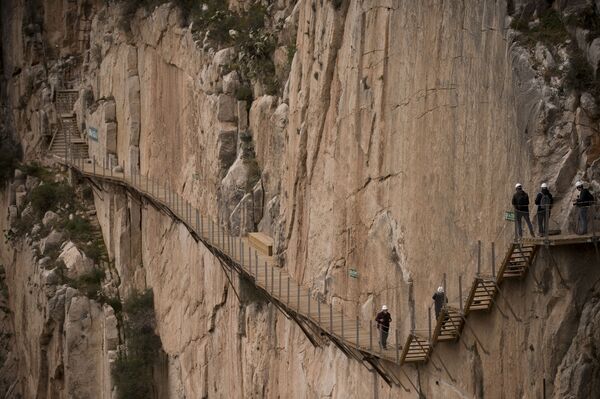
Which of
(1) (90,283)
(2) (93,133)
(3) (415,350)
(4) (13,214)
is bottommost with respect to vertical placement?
(3) (415,350)

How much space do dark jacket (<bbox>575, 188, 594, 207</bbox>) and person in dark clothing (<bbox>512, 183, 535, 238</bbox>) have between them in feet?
3.49

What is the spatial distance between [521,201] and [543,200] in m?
0.48

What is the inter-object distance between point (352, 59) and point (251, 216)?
411 inches

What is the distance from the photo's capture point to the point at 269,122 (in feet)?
138

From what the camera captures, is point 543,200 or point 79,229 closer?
point 543,200

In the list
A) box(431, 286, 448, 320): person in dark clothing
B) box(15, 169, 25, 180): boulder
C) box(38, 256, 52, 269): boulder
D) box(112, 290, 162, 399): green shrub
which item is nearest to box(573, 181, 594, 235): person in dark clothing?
box(431, 286, 448, 320): person in dark clothing

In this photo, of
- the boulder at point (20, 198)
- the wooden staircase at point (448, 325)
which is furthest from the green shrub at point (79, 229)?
the wooden staircase at point (448, 325)

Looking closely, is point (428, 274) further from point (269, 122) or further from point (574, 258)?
point (269, 122)

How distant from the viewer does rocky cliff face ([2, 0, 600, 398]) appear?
24.3 metres

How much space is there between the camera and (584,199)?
23.2 meters

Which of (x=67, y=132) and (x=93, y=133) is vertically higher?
(x=67, y=132)

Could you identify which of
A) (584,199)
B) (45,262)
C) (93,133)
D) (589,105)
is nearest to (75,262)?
(45,262)

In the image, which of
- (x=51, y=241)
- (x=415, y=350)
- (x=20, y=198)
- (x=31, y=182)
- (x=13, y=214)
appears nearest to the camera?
(x=415, y=350)

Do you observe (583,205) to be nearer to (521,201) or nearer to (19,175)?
(521,201)
